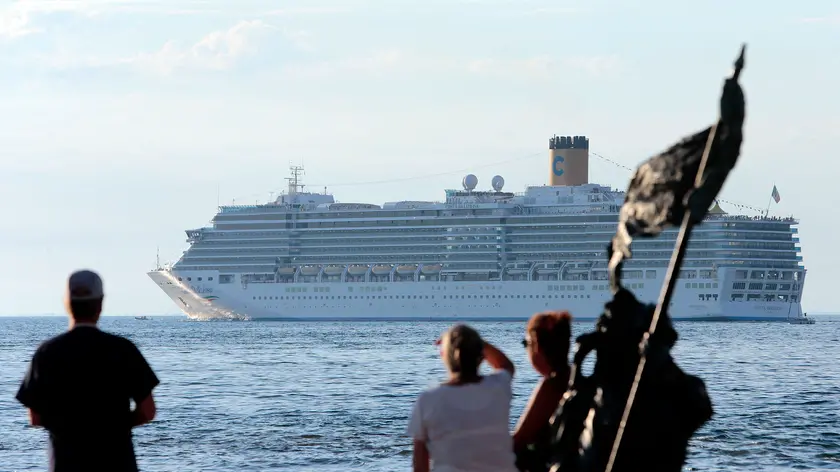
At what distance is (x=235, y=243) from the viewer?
109 metres

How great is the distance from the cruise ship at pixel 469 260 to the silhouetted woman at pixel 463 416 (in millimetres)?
87229

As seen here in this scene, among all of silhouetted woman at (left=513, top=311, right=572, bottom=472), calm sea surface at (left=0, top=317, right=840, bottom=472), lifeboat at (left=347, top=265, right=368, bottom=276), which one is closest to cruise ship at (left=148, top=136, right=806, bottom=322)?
lifeboat at (left=347, top=265, right=368, bottom=276)

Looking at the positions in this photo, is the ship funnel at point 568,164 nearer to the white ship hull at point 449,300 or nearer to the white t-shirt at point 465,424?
the white ship hull at point 449,300

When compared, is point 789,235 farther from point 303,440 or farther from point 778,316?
point 303,440

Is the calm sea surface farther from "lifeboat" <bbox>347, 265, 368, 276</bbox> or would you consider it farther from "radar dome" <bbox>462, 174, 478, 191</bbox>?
"radar dome" <bbox>462, 174, 478, 191</bbox>

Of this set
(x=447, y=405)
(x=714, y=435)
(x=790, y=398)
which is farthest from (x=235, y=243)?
(x=447, y=405)

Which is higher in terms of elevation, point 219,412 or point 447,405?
point 447,405

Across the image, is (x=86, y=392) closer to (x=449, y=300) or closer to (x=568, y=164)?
(x=449, y=300)

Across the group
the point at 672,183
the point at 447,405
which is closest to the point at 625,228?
the point at 672,183

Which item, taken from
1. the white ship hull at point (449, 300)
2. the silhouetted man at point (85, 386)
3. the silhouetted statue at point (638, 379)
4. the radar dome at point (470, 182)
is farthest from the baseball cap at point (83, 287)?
the radar dome at point (470, 182)

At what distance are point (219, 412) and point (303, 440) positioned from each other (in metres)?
5.89

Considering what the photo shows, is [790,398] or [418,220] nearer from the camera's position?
[790,398]

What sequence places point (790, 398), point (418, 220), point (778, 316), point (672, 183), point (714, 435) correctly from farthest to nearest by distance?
point (418, 220)
point (778, 316)
point (790, 398)
point (714, 435)
point (672, 183)

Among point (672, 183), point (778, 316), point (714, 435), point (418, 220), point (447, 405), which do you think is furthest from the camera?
point (418, 220)
